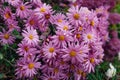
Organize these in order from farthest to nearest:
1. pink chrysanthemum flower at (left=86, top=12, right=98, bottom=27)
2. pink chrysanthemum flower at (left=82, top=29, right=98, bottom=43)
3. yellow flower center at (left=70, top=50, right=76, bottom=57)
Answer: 1. pink chrysanthemum flower at (left=86, top=12, right=98, bottom=27)
2. pink chrysanthemum flower at (left=82, top=29, right=98, bottom=43)
3. yellow flower center at (left=70, top=50, right=76, bottom=57)

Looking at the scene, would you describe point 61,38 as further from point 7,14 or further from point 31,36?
point 7,14

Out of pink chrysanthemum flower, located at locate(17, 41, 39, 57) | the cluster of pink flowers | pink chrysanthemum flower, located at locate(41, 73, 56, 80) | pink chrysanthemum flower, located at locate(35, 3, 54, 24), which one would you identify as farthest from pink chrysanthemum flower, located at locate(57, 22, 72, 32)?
pink chrysanthemum flower, located at locate(41, 73, 56, 80)

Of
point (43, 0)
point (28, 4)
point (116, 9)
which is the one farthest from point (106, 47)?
point (28, 4)

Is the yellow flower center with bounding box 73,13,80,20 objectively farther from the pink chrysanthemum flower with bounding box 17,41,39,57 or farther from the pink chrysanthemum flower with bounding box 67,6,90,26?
the pink chrysanthemum flower with bounding box 17,41,39,57

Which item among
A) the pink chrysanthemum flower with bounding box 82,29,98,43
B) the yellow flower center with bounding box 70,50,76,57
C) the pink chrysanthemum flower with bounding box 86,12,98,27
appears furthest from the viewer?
the pink chrysanthemum flower with bounding box 86,12,98,27

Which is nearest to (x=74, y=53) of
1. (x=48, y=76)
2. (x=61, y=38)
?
(x=61, y=38)

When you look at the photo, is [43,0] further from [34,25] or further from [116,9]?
[116,9]

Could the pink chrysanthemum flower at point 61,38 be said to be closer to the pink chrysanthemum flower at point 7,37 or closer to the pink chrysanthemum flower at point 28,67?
the pink chrysanthemum flower at point 28,67

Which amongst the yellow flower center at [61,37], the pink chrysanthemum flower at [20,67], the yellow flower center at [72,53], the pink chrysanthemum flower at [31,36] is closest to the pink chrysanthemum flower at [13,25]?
the pink chrysanthemum flower at [31,36]
